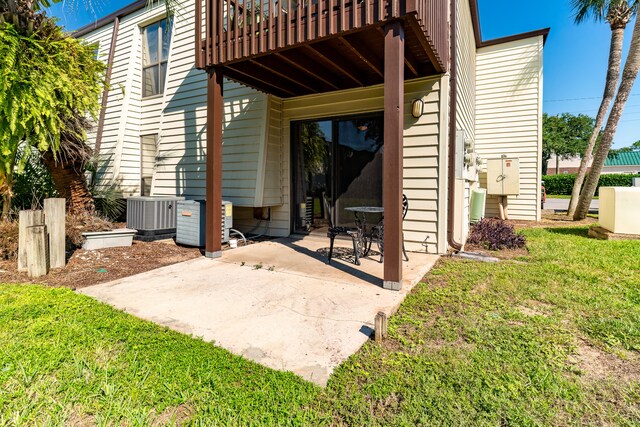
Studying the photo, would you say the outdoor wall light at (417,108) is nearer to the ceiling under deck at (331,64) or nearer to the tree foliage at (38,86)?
the ceiling under deck at (331,64)

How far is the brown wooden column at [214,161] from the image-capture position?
4617 millimetres

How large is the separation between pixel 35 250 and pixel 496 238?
6.50 metres

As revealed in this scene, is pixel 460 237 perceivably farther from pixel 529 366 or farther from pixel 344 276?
pixel 529 366

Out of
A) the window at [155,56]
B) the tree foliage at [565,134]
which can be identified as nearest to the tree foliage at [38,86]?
the window at [155,56]

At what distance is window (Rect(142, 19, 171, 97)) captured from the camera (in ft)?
25.6

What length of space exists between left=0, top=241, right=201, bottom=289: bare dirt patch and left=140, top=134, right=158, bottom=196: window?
3043 mm

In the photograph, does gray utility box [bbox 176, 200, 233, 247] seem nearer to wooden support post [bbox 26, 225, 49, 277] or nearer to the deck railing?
wooden support post [bbox 26, 225, 49, 277]

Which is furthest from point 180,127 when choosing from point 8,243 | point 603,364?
point 603,364

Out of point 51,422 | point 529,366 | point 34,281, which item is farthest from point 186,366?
point 34,281

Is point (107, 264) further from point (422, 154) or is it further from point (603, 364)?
point (603, 364)

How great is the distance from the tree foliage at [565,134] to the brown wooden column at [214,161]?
39288 millimetres

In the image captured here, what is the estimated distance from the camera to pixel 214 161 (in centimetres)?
463

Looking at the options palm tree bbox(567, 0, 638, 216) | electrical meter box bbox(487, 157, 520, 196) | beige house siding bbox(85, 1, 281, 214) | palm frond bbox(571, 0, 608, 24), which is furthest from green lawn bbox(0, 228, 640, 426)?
palm frond bbox(571, 0, 608, 24)

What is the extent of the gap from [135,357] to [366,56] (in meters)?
4.15
